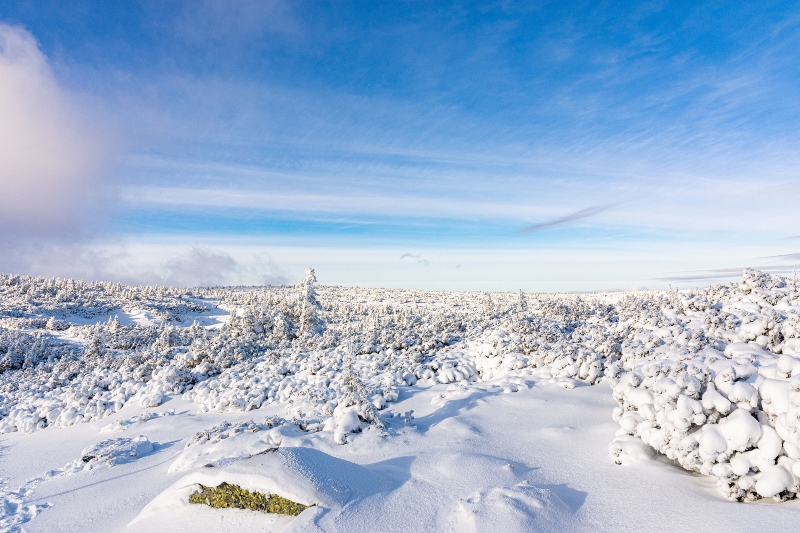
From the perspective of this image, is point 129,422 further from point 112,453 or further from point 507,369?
point 507,369

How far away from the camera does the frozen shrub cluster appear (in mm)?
5523

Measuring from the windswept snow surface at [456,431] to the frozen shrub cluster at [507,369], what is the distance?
5 centimetres

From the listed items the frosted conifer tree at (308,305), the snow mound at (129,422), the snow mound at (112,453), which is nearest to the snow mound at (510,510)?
the snow mound at (112,453)

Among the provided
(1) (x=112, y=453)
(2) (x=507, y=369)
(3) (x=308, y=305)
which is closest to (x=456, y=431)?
(2) (x=507, y=369)

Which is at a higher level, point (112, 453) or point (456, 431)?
point (456, 431)

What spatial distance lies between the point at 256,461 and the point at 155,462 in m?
5.63

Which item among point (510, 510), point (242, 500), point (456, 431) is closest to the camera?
point (510, 510)

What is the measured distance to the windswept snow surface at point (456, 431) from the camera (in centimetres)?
519

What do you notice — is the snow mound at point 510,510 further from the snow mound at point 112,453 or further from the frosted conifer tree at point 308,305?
the frosted conifer tree at point 308,305

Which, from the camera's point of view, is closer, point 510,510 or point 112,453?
point 510,510

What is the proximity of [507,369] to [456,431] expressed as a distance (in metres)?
6.54

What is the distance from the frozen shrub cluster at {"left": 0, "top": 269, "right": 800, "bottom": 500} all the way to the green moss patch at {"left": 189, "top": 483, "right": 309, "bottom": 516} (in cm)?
299

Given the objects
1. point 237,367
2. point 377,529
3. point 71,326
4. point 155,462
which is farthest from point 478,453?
point 71,326

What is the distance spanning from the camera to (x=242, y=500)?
5539 mm
